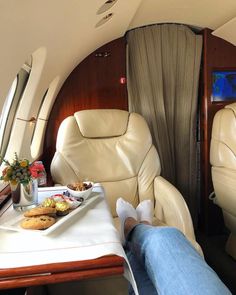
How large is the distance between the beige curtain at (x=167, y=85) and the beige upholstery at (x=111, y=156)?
50cm

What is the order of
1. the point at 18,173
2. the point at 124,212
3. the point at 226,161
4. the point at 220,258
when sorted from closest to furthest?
the point at 18,173
the point at 124,212
the point at 226,161
the point at 220,258

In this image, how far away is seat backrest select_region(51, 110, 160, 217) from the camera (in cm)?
206

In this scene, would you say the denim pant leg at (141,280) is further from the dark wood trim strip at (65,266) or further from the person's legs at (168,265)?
the dark wood trim strip at (65,266)

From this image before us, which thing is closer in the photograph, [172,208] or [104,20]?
[172,208]

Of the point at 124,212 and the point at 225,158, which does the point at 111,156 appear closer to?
the point at 124,212

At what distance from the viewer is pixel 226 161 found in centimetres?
205

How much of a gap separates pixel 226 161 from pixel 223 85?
983mm

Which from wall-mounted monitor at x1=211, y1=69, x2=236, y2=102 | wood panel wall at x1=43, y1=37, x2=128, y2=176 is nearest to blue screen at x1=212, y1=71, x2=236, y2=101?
wall-mounted monitor at x1=211, y1=69, x2=236, y2=102

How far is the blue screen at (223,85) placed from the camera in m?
2.70

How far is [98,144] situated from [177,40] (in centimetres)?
128

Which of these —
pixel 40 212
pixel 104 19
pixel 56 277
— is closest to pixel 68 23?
pixel 104 19

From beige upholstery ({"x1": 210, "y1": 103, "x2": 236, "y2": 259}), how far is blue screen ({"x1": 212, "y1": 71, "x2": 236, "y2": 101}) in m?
0.63

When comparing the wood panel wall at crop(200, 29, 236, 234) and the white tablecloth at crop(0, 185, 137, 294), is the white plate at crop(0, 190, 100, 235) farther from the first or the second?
the wood panel wall at crop(200, 29, 236, 234)

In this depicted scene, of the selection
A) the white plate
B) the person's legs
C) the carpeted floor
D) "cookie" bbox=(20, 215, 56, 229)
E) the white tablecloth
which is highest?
"cookie" bbox=(20, 215, 56, 229)
